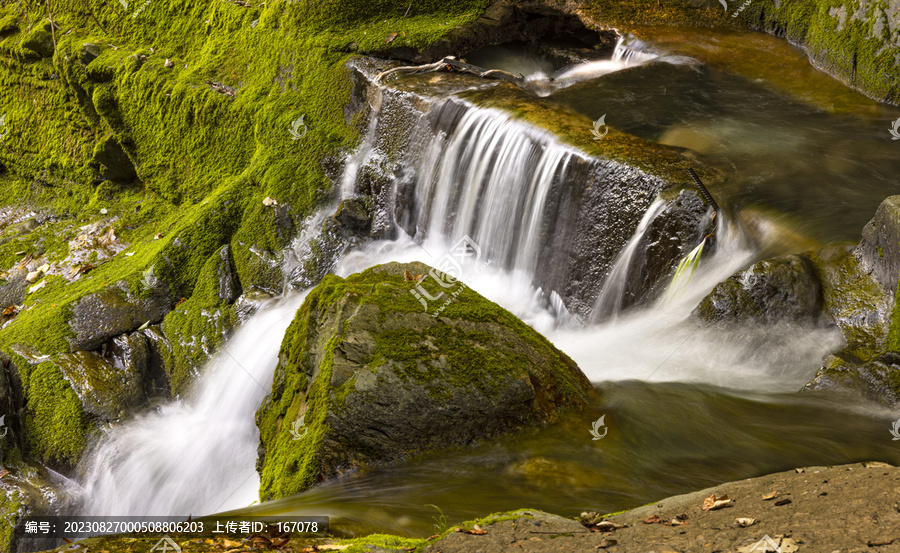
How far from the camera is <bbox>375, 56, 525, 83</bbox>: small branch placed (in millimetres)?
8453

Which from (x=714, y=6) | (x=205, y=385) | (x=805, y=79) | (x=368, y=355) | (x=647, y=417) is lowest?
(x=205, y=385)

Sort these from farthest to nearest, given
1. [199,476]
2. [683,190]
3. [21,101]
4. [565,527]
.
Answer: [21,101], [199,476], [683,190], [565,527]

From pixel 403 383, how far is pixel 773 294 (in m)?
3.01

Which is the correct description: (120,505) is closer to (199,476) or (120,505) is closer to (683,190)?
(199,476)

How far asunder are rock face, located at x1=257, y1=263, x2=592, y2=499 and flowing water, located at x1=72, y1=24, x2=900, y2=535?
14 cm

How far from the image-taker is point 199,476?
6.61 meters

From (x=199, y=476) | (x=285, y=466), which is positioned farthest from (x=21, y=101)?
(x=285, y=466)

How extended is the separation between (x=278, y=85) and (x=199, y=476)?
534 centimetres

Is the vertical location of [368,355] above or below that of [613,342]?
above

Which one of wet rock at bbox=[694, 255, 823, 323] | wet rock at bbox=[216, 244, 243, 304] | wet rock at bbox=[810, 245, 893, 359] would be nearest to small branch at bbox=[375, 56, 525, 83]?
wet rock at bbox=[216, 244, 243, 304]

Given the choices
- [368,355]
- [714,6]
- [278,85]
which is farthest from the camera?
[714,6]
